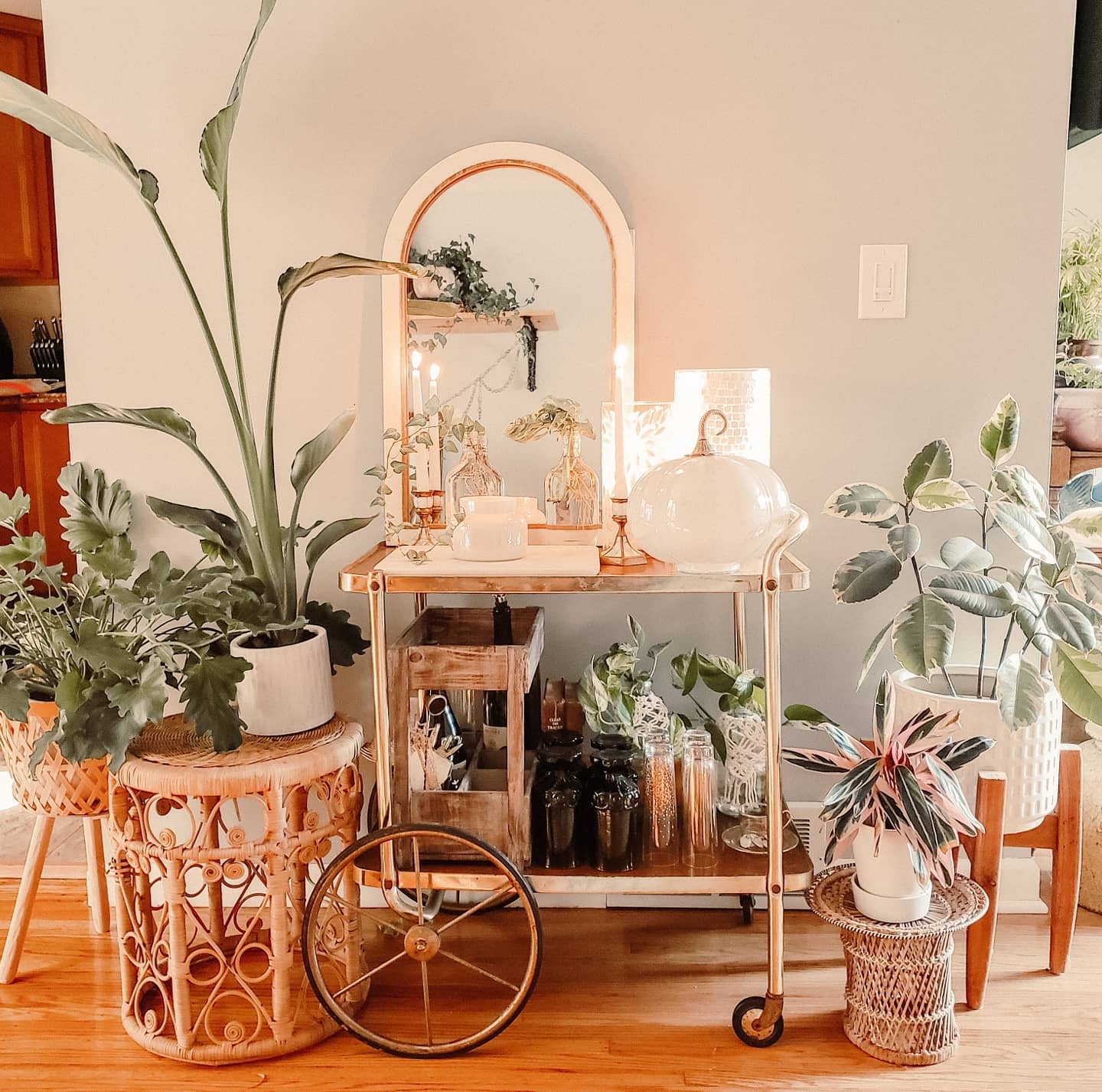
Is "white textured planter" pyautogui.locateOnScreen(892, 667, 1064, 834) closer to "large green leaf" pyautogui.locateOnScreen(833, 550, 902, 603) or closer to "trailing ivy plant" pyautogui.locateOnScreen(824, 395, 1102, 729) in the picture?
"trailing ivy plant" pyautogui.locateOnScreen(824, 395, 1102, 729)

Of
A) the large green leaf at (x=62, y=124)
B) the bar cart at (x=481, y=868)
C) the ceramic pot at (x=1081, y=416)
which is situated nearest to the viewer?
the large green leaf at (x=62, y=124)

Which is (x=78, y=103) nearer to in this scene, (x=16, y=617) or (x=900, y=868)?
(x=16, y=617)

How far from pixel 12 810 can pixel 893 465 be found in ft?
7.47

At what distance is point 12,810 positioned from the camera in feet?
8.03

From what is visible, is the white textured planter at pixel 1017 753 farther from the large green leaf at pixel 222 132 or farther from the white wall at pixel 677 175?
the large green leaf at pixel 222 132

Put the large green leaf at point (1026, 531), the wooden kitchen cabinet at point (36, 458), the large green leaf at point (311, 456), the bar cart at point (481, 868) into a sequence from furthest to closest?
the wooden kitchen cabinet at point (36, 458) < the large green leaf at point (311, 456) < the large green leaf at point (1026, 531) < the bar cart at point (481, 868)

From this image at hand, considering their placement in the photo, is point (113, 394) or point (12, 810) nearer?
point (113, 394)

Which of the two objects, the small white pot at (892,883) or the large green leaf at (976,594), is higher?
the large green leaf at (976,594)

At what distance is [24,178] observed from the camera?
10.9ft

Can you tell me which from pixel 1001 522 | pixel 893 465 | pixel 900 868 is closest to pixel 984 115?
pixel 893 465

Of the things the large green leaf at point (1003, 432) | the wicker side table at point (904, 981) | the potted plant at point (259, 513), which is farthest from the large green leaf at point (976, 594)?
the potted plant at point (259, 513)

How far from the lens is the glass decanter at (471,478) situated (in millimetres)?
1812

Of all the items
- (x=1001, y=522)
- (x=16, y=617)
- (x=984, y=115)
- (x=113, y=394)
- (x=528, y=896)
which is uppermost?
(x=984, y=115)

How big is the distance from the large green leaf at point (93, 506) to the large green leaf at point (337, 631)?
41cm
